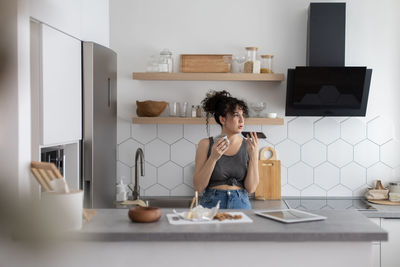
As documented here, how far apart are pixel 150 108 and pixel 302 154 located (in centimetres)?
135

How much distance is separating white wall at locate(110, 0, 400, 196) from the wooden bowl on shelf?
8.2 inches

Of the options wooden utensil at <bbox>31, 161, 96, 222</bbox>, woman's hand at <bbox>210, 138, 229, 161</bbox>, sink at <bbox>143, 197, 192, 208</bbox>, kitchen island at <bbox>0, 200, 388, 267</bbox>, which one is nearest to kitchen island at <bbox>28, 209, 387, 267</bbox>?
kitchen island at <bbox>0, 200, 388, 267</bbox>

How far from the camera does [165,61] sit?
3.80m

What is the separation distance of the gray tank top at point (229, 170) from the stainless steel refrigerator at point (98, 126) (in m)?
0.79

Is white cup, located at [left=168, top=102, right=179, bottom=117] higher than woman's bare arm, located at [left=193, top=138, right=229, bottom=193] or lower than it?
higher

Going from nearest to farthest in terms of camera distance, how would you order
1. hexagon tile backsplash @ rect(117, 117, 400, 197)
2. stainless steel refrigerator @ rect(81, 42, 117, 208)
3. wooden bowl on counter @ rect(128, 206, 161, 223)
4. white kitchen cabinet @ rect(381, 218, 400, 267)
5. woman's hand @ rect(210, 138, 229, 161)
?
wooden bowl on counter @ rect(128, 206, 161, 223) → woman's hand @ rect(210, 138, 229, 161) → stainless steel refrigerator @ rect(81, 42, 117, 208) → white kitchen cabinet @ rect(381, 218, 400, 267) → hexagon tile backsplash @ rect(117, 117, 400, 197)

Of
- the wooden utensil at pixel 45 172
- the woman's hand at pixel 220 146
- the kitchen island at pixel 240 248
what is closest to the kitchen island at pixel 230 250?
the kitchen island at pixel 240 248

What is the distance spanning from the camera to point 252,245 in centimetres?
191

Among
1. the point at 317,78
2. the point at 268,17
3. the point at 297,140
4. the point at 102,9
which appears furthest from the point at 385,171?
the point at 102,9

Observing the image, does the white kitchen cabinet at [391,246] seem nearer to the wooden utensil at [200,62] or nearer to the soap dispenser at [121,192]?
the wooden utensil at [200,62]

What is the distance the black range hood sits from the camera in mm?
3604

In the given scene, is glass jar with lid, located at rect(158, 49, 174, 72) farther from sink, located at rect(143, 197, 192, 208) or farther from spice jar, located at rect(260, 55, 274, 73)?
sink, located at rect(143, 197, 192, 208)

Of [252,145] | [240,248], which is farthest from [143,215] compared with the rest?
[252,145]

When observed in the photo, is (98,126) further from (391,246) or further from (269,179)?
(391,246)
